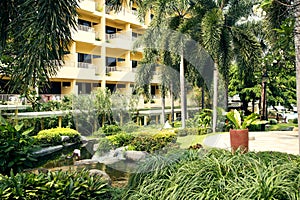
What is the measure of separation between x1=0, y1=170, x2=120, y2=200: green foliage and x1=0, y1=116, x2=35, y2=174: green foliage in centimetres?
90

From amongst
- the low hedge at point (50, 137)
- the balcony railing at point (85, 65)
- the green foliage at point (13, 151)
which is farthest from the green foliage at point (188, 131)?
the green foliage at point (13, 151)

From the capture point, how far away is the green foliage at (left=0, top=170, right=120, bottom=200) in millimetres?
4203

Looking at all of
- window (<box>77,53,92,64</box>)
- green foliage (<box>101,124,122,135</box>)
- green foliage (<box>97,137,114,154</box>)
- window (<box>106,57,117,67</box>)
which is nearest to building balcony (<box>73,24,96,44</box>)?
window (<box>77,53,92,64</box>)

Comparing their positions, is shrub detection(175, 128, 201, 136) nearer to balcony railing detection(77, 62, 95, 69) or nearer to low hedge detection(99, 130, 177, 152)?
low hedge detection(99, 130, 177, 152)

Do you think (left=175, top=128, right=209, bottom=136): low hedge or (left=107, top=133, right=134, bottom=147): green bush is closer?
(left=107, top=133, right=134, bottom=147): green bush

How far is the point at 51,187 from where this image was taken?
4.34 m

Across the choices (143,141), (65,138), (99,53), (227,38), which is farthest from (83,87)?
(143,141)

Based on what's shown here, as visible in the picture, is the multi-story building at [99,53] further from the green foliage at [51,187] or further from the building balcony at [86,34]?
the green foliage at [51,187]

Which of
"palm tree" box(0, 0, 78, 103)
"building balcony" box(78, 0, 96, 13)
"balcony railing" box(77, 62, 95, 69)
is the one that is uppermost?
"building balcony" box(78, 0, 96, 13)

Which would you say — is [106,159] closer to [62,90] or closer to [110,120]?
[110,120]

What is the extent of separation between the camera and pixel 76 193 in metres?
4.37

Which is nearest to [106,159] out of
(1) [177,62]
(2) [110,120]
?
(2) [110,120]

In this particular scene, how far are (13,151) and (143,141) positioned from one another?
8.81m

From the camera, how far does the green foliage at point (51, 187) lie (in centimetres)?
420
